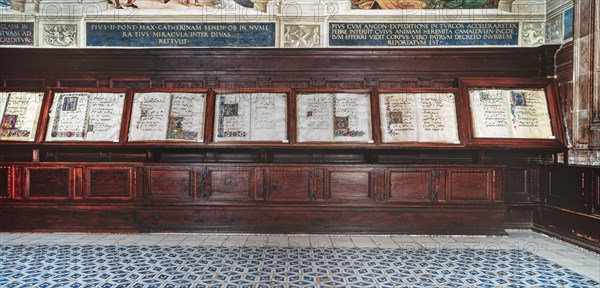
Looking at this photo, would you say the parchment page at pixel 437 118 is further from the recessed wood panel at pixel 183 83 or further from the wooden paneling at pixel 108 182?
the wooden paneling at pixel 108 182

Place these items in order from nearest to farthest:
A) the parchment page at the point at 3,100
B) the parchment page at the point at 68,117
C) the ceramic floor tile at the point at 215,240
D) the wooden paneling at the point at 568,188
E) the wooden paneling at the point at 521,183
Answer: the ceramic floor tile at the point at 215,240 → the wooden paneling at the point at 568,188 → the parchment page at the point at 68,117 → the parchment page at the point at 3,100 → the wooden paneling at the point at 521,183

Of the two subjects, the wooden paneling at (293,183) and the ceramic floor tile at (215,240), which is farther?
the wooden paneling at (293,183)

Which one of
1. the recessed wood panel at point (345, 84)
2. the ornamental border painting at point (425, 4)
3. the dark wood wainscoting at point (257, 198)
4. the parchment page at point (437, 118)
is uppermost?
the ornamental border painting at point (425, 4)

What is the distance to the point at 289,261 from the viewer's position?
3.74 metres

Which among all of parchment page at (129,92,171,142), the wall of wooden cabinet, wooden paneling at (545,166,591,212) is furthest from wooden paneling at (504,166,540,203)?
parchment page at (129,92,171,142)

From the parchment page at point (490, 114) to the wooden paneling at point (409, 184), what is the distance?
36.8 inches

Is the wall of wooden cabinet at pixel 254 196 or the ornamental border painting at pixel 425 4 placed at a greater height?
the ornamental border painting at pixel 425 4

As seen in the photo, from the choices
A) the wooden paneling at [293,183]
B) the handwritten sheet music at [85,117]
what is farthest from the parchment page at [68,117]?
the wooden paneling at [293,183]

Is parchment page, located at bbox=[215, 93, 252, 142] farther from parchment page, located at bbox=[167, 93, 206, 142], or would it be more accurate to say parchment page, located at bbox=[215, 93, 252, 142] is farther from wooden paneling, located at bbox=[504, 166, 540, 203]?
wooden paneling, located at bbox=[504, 166, 540, 203]

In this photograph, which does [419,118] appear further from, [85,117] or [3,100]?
[3,100]

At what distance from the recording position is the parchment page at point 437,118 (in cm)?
508

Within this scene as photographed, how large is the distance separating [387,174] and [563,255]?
2.09 metres

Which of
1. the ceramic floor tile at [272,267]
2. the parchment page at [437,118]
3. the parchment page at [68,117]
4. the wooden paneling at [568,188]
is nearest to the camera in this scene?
the ceramic floor tile at [272,267]

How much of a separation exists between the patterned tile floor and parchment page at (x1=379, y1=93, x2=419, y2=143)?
1.32 m
